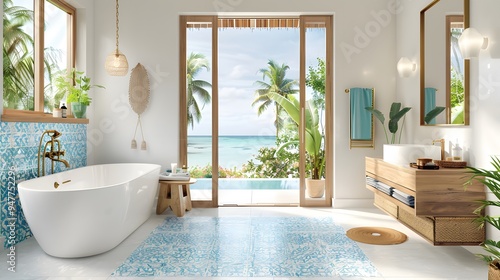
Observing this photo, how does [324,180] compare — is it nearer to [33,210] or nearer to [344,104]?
[344,104]

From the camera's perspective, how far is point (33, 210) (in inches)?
106

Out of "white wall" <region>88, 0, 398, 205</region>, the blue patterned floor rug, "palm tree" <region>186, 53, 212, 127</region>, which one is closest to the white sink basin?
the blue patterned floor rug

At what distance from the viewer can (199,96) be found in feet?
15.8

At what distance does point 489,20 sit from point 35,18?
4.51 meters

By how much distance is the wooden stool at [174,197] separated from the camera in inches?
169

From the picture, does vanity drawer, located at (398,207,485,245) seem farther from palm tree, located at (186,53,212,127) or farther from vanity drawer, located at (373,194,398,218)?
palm tree, located at (186,53,212,127)

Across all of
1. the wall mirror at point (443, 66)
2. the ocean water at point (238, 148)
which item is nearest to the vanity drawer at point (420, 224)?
the wall mirror at point (443, 66)

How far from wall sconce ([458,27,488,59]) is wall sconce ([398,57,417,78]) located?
4.29 ft

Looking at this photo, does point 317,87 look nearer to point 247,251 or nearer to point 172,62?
point 172,62

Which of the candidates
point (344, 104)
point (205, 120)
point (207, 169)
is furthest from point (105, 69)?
point (344, 104)

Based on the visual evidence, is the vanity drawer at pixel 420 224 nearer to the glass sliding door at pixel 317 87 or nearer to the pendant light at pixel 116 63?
the glass sliding door at pixel 317 87

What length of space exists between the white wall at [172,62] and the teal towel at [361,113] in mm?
136

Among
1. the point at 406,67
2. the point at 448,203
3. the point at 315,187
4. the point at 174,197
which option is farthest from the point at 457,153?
the point at 174,197

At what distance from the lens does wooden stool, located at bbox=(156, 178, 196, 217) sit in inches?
169
